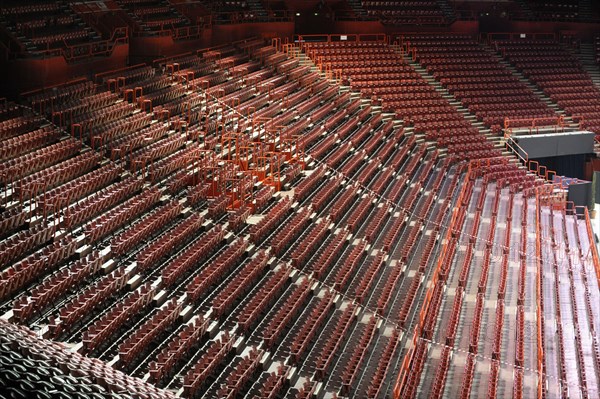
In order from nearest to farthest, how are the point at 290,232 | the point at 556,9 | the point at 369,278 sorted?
the point at 369,278 < the point at 290,232 < the point at 556,9

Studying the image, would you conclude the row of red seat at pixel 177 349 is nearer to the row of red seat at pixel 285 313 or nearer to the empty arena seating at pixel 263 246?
the empty arena seating at pixel 263 246

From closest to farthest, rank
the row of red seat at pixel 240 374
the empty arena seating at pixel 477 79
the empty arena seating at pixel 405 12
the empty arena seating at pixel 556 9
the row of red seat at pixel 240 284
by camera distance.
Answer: the row of red seat at pixel 240 374
the row of red seat at pixel 240 284
the empty arena seating at pixel 477 79
the empty arena seating at pixel 405 12
the empty arena seating at pixel 556 9

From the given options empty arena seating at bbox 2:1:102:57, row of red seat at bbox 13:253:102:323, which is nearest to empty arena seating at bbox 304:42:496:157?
empty arena seating at bbox 2:1:102:57

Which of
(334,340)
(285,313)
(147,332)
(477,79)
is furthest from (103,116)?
(477,79)

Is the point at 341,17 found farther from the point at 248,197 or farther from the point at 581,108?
the point at 248,197

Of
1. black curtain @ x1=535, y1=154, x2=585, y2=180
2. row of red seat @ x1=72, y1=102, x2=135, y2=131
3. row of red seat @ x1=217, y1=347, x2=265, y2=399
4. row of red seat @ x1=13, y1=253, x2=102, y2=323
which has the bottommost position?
row of red seat @ x1=217, y1=347, x2=265, y2=399

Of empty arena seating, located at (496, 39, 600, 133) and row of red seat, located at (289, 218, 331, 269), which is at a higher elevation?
empty arena seating, located at (496, 39, 600, 133)

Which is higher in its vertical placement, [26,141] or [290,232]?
[26,141]

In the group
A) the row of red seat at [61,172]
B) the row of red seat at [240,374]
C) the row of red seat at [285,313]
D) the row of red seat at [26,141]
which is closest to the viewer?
the row of red seat at [240,374]

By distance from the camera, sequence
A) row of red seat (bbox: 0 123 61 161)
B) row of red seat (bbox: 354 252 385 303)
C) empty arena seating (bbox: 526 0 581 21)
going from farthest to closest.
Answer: empty arena seating (bbox: 526 0 581 21), row of red seat (bbox: 354 252 385 303), row of red seat (bbox: 0 123 61 161)

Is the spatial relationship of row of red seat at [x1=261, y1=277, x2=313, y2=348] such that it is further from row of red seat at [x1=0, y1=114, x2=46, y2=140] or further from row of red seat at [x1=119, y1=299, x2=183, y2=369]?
row of red seat at [x1=0, y1=114, x2=46, y2=140]

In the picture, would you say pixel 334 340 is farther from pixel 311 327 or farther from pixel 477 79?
pixel 477 79

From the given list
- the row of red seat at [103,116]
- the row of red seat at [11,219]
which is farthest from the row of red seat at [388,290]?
the row of red seat at [103,116]

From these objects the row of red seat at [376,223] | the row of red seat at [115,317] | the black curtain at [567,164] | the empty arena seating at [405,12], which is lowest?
the row of red seat at [115,317]
